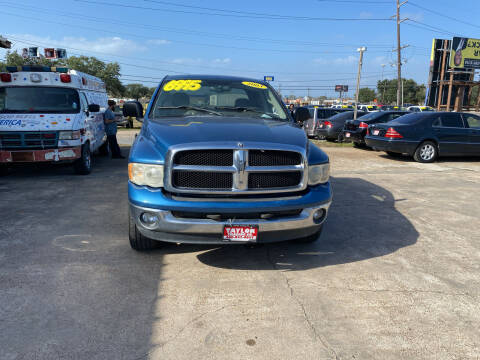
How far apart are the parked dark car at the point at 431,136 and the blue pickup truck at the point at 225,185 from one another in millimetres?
8087

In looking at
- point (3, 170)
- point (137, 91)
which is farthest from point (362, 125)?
point (137, 91)

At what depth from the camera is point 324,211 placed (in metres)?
3.43

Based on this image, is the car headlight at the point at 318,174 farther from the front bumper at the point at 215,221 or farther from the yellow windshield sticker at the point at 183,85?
the yellow windshield sticker at the point at 183,85

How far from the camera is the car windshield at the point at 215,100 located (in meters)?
4.34

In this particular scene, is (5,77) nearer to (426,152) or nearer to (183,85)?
(183,85)

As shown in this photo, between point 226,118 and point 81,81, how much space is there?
6.08m

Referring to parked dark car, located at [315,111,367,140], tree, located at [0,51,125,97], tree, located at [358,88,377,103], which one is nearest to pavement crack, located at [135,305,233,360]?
parked dark car, located at [315,111,367,140]

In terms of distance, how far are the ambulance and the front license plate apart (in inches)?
220

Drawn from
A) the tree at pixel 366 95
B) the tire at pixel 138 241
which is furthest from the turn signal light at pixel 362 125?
the tree at pixel 366 95

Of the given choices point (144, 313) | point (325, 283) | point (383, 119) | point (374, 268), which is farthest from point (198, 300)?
point (383, 119)

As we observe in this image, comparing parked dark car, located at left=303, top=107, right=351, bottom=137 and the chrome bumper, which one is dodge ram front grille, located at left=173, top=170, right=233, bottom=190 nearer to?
the chrome bumper

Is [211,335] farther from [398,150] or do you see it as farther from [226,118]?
[398,150]

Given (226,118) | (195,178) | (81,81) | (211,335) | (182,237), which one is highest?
(81,81)

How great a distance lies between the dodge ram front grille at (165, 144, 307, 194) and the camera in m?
3.05
